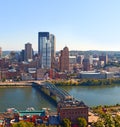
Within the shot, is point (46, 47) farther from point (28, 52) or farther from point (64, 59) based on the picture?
point (28, 52)

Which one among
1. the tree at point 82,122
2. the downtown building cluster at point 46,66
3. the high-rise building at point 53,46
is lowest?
the tree at point 82,122

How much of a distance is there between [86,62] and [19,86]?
10.8 metres

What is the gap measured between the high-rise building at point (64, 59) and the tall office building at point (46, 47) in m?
1.24

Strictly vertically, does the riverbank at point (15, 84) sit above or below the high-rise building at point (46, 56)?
below

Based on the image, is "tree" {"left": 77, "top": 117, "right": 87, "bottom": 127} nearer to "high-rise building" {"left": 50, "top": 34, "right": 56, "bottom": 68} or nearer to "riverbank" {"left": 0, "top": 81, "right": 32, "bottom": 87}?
"riverbank" {"left": 0, "top": 81, "right": 32, "bottom": 87}

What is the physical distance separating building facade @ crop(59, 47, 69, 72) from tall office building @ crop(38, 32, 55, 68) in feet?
4.07

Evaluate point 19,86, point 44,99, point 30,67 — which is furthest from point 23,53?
point 44,99

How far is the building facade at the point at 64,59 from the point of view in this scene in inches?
1200

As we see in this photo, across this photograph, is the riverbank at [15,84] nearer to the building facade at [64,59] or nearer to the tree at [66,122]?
the building facade at [64,59]

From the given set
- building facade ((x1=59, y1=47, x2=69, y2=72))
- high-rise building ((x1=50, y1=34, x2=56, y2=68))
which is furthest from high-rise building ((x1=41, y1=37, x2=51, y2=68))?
building facade ((x1=59, y1=47, x2=69, y2=72))

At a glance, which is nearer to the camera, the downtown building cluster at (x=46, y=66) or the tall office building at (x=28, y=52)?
the downtown building cluster at (x=46, y=66)

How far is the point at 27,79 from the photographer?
86.9ft

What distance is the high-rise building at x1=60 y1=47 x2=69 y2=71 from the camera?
3047cm

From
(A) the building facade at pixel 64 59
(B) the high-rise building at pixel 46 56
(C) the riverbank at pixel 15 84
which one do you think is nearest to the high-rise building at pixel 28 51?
(B) the high-rise building at pixel 46 56
